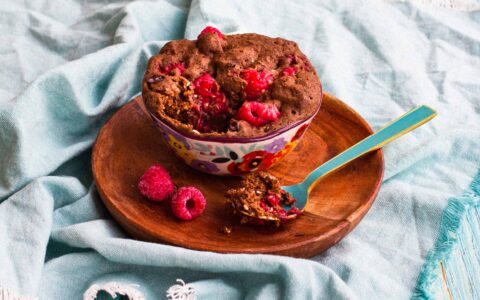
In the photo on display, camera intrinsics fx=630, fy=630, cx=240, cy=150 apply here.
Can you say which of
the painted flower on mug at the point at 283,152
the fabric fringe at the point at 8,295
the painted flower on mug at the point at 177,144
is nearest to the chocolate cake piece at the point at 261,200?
the painted flower on mug at the point at 283,152

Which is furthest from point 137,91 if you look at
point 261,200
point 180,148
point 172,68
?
point 261,200

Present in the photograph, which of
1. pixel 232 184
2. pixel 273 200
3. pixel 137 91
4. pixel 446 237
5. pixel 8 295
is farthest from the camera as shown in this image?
pixel 137 91

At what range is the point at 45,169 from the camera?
234 centimetres

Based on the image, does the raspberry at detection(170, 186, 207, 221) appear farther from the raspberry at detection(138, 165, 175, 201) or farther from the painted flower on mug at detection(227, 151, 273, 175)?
the painted flower on mug at detection(227, 151, 273, 175)

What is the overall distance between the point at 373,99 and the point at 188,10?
102 cm

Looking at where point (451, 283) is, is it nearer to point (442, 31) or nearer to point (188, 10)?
point (442, 31)

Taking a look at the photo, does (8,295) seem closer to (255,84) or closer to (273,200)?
(273,200)

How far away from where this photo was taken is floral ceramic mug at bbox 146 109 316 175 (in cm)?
210

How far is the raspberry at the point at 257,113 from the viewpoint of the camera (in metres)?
2.10

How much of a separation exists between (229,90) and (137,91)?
28.3 inches

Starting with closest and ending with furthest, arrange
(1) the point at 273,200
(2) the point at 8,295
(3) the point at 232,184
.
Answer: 1. (2) the point at 8,295
2. (1) the point at 273,200
3. (3) the point at 232,184

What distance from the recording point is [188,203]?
2.11m

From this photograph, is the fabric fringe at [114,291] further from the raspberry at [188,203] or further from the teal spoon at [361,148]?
the teal spoon at [361,148]

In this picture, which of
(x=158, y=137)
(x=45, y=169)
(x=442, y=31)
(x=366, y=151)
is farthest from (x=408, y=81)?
(x=45, y=169)
